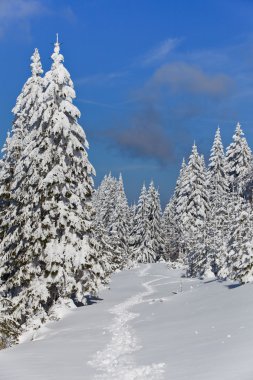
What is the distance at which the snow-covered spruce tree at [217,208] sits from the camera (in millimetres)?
38156

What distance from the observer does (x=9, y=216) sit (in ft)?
85.3

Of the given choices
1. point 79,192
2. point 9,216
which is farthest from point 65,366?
point 9,216

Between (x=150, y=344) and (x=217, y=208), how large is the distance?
3951 centimetres

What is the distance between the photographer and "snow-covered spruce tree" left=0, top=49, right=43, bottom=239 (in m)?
28.6

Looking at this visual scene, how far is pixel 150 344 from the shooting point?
1388cm

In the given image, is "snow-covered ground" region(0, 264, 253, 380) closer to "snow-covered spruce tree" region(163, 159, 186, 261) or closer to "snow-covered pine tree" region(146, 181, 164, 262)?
"snow-covered pine tree" region(146, 181, 164, 262)

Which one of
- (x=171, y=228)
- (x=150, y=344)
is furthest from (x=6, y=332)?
(x=171, y=228)

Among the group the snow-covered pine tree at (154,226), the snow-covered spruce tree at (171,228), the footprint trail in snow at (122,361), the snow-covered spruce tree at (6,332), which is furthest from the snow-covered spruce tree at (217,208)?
the snow-covered spruce tree at (6,332)

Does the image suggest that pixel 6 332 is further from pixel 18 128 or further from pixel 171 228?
pixel 171 228

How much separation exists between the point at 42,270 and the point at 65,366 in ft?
37.8

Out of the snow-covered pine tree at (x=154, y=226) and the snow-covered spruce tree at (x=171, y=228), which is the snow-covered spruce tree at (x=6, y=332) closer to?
the snow-covered pine tree at (x=154, y=226)

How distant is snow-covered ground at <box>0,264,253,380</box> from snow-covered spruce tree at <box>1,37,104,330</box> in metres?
2.02

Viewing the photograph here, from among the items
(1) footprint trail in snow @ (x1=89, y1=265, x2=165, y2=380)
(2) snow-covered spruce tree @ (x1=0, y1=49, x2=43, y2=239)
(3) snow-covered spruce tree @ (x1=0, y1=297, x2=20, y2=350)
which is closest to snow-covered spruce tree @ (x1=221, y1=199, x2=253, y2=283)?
(1) footprint trail in snow @ (x1=89, y1=265, x2=165, y2=380)

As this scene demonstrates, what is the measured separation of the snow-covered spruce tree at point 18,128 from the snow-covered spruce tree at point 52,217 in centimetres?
360
